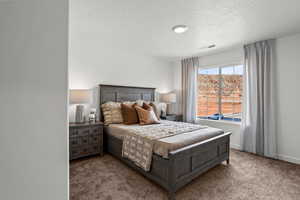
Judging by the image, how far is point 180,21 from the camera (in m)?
2.34

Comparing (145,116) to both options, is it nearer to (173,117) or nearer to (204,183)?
(173,117)

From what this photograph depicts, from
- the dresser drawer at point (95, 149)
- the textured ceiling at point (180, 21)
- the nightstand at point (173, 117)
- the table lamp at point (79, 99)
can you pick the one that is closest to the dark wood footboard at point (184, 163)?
the dresser drawer at point (95, 149)

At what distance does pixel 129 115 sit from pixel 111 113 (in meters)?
0.42

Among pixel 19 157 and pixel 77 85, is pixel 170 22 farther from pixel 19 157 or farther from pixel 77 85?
pixel 19 157

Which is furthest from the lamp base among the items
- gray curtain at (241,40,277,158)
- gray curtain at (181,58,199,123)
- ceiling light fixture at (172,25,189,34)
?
gray curtain at (241,40,277,158)

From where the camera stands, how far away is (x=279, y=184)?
2.07 metres

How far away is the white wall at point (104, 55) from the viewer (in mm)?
2213

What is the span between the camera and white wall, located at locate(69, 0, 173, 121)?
2213 mm

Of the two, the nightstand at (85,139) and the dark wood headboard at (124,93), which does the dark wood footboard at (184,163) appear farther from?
the dark wood headboard at (124,93)

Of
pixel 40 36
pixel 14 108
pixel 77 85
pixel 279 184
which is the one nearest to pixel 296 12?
pixel 279 184

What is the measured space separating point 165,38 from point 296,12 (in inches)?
80.0

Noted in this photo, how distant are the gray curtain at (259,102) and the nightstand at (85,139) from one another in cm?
328

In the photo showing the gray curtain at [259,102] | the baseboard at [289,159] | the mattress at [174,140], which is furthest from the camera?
the gray curtain at [259,102]

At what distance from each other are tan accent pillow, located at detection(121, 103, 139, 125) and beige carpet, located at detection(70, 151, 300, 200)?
84 centimetres
